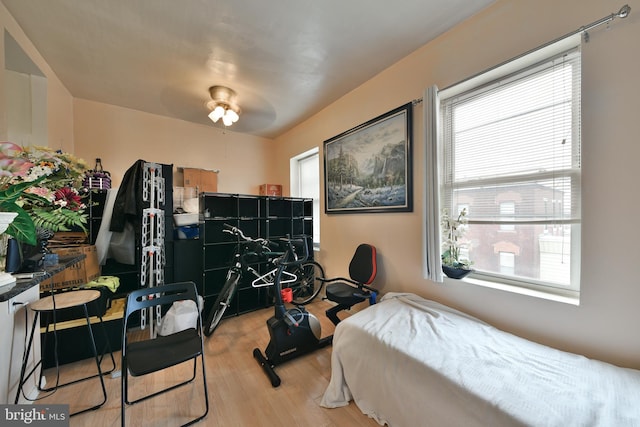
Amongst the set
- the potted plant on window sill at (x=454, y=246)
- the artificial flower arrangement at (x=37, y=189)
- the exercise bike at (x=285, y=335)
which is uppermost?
the artificial flower arrangement at (x=37, y=189)

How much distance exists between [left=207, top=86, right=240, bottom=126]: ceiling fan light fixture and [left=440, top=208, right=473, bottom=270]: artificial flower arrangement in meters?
2.80

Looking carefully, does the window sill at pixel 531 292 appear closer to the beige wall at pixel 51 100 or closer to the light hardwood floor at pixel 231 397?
the light hardwood floor at pixel 231 397

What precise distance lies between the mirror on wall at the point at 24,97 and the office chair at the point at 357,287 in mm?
3143

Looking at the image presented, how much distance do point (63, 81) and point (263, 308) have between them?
12.0 ft

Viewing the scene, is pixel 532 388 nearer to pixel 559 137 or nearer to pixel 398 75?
pixel 559 137

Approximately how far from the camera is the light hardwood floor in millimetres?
1491

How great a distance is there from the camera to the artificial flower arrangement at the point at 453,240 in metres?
1.96

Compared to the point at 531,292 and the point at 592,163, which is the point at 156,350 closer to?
the point at 531,292

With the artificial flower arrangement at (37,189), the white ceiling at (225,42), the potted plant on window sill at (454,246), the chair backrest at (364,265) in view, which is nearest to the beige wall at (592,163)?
the potted plant on window sill at (454,246)

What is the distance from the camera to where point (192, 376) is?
6.27 ft

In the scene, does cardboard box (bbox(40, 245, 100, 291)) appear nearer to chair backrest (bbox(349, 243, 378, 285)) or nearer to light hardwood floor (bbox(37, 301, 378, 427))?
light hardwood floor (bbox(37, 301, 378, 427))

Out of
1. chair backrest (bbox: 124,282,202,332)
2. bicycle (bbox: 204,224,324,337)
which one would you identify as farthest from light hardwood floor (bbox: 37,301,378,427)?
chair backrest (bbox: 124,282,202,332)

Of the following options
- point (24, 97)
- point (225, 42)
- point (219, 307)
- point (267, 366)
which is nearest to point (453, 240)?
point (267, 366)

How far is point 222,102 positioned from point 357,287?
285 centimetres
